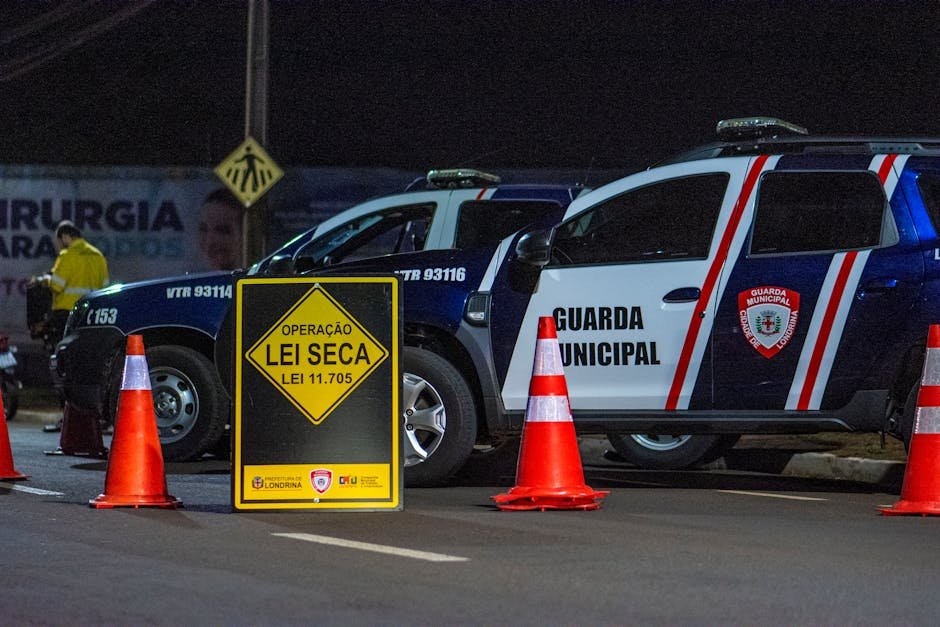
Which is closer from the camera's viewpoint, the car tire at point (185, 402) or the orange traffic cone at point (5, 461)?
the orange traffic cone at point (5, 461)

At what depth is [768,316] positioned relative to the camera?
967cm

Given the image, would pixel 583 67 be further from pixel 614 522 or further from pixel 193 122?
pixel 614 522

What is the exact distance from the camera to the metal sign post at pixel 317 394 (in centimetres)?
864

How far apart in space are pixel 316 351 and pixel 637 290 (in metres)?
1.98

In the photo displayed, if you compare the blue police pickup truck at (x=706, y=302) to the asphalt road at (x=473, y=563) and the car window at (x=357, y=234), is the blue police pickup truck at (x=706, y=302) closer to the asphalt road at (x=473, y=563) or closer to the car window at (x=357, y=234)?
the asphalt road at (x=473, y=563)

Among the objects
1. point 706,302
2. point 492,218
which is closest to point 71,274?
point 492,218

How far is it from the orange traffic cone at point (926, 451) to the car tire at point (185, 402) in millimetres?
5102

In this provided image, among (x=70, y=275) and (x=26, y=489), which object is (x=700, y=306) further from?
(x=70, y=275)

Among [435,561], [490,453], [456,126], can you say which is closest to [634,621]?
[435,561]

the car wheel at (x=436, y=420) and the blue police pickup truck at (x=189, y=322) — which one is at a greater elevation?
the blue police pickup truck at (x=189, y=322)

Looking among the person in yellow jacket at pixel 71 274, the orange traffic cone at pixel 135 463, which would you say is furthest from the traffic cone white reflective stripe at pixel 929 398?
the person in yellow jacket at pixel 71 274

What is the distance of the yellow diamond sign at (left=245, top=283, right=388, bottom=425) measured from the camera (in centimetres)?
874

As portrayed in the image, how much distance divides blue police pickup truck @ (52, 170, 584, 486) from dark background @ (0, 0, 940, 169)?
11.5m

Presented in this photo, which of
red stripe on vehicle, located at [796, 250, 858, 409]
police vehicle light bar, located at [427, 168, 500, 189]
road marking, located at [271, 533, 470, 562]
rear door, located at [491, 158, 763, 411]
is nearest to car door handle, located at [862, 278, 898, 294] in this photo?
red stripe on vehicle, located at [796, 250, 858, 409]
